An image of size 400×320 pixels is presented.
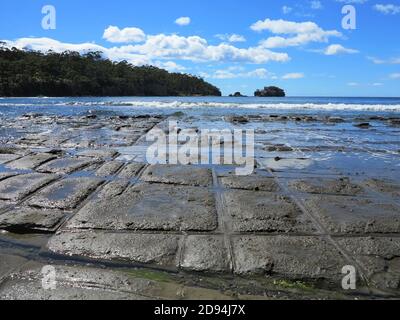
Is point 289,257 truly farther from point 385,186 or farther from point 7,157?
point 7,157

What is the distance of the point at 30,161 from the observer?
6.59m

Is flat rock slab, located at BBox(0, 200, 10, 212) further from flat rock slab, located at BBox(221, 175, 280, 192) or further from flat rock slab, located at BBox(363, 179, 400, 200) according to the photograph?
flat rock slab, located at BBox(363, 179, 400, 200)

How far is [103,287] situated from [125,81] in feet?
341

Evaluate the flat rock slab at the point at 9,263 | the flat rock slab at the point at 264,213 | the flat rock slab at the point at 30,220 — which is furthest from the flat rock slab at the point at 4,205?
the flat rock slab at the point at 264,213

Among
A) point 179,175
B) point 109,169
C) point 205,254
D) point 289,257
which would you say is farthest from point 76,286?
point 109,169

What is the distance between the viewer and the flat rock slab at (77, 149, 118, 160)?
24.0ft

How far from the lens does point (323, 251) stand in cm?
316

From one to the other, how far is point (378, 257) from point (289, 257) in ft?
2.28

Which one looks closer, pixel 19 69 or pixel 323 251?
pixel 323 251

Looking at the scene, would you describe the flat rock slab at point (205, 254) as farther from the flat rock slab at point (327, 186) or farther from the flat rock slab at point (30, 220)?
the flat rock slab at point (327, 186)

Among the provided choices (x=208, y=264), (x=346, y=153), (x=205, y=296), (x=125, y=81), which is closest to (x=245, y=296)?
(x=205, y=296)

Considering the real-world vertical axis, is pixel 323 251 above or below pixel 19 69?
below

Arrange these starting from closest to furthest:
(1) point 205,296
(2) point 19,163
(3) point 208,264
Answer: (1) point 205,296 → (3) point 208,264 → (2) point 19,163

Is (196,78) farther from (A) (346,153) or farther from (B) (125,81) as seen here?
(A) (346,153)
